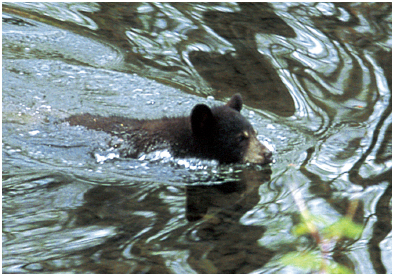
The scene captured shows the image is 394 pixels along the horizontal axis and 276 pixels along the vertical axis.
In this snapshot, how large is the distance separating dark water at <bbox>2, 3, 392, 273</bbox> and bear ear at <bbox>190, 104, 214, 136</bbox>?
0.45 m

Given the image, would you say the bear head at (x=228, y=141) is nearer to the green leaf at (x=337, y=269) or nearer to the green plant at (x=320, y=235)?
the green plant at (x=320, y=235)

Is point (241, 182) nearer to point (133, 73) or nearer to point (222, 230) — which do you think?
point (222, 230)

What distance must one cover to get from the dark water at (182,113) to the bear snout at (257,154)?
15 centimetres

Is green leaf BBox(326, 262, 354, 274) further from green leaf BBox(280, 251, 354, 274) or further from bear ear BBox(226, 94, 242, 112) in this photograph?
bear ear BBox(226, 94, 242, 112)

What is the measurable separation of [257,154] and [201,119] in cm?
87

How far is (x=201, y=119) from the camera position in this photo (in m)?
6.86

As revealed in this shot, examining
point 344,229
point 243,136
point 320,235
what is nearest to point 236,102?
point 243,136

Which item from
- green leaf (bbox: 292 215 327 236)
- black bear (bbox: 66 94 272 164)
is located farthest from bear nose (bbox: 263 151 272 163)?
green leaf (bbox: 292 215 327 236)

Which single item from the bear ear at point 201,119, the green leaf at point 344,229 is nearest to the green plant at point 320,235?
the green leaf at point 344,229

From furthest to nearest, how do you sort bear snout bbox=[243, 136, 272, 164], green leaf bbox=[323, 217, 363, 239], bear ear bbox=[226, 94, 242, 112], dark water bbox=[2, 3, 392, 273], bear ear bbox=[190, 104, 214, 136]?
bear ear bbox=[226, 94, 242, 112]
bear snout bbox=[243, 136, 272, 164]
bear ear bbox=[190, 104, 214, 136]
green leaf bbox=[323, 217, 363, 239]
dark water bbox=[2, 3, 392, 273]

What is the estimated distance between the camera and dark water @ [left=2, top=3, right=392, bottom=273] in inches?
191

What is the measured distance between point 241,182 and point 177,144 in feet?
3.43

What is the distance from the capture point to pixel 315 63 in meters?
10.1

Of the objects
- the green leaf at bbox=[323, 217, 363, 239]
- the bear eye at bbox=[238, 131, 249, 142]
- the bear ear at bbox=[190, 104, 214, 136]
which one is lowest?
the green leaf at bbox=[323, 217, 363, 239]
